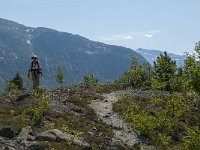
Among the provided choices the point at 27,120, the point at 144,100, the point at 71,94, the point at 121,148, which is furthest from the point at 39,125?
the point at 144,100

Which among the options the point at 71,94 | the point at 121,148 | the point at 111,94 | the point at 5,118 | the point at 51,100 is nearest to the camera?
the point at 121,148

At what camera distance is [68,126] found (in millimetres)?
26438

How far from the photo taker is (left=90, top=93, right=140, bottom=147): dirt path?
88.9ft

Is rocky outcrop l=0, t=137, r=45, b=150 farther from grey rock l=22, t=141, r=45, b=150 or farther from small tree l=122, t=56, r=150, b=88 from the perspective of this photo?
small tree l=122, t=56, r=150, b=88

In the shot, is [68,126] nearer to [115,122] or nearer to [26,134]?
[26,134]

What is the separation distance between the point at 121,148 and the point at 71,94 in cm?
1352

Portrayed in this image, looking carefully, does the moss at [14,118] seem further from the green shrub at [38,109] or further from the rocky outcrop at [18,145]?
the rocky outcrop at [18,145]

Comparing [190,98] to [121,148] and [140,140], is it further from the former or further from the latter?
[121,148]

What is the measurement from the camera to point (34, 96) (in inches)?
1203

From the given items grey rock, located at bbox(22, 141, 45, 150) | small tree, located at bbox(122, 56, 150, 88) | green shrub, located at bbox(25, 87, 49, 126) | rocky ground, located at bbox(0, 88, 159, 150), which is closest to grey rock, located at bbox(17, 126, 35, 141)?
rocky ground, located at bbox(0, 88, 159, 150)

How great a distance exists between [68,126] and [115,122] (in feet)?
17.4

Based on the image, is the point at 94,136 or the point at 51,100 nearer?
the point at 94,136

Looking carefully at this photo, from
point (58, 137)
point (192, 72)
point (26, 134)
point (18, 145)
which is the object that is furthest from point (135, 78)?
point (18, 145)

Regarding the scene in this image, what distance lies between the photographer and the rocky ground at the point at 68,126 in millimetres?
21797
